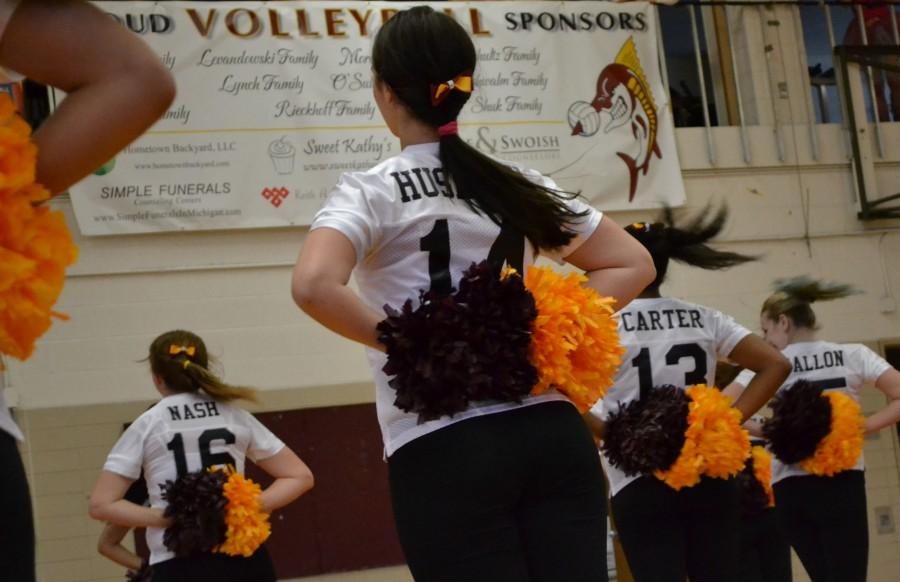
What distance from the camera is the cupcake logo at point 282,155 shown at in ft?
29.0

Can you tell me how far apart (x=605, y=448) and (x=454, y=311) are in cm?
222

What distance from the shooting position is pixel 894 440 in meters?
10.3

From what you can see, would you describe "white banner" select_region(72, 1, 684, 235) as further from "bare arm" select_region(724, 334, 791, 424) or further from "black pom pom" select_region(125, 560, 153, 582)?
"bare arm" select_region(724, 334, 791, 424)

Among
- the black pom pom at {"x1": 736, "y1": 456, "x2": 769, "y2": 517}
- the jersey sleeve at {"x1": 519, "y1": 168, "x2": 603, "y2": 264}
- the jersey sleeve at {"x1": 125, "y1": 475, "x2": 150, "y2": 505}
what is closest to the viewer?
the jersey sleeve at {"x1": 519, "y1": 168, "x2": 603, "y2": 264}

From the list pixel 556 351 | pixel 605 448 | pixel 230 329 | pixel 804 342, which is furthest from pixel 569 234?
pixel 230 329

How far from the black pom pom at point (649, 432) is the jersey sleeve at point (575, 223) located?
1738 mm

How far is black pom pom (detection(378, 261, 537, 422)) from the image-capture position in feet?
7.16

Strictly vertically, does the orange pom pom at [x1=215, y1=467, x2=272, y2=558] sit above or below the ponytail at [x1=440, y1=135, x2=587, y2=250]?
below

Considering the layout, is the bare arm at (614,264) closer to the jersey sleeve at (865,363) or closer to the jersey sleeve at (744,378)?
the jersey sleeve at (744,378)

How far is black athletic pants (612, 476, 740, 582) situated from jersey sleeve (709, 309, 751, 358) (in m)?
0.51

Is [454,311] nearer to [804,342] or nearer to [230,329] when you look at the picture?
[804,342]

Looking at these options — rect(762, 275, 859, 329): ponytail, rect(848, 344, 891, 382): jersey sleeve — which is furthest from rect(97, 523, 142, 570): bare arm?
rect(848, 344, 891, 382): jersey sleeve

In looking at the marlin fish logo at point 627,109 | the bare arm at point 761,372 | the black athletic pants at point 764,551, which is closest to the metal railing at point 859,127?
the marlin fish logo at point 627,109

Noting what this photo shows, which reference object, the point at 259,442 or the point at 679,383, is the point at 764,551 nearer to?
the point at 679,383
